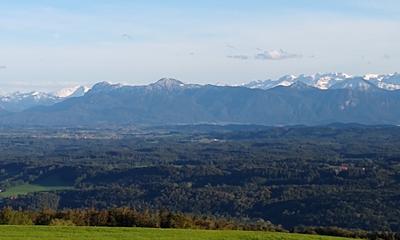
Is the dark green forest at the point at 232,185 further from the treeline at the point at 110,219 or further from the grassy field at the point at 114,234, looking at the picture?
the grassy field at the point at 114,234

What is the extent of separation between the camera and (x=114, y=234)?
120 ft

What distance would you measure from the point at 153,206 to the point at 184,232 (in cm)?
6722

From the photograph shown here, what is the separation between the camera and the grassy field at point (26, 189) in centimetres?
12638

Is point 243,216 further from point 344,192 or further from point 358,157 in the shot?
point 358,157

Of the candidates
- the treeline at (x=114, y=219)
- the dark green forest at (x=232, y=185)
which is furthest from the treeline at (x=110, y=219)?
the dark green forest at (x=232, y=185)

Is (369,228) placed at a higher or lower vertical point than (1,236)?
lower

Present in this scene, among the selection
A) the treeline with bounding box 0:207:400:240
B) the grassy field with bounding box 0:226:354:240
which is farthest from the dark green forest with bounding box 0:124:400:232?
the grassy field with bounding box 0:226:354:240

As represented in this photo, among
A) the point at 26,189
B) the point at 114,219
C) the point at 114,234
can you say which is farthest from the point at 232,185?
the point at 114,234

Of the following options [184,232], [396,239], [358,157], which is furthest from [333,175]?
[184,232]

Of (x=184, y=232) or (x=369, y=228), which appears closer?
(x=184, y=232)

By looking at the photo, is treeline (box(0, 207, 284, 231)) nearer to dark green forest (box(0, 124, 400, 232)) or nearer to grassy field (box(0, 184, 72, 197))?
dark green forest (box(0, 124, 400, 232))

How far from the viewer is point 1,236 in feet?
108

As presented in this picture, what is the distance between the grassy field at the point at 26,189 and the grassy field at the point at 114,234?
89.0 m

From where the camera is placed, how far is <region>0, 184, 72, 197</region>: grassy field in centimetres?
12638
